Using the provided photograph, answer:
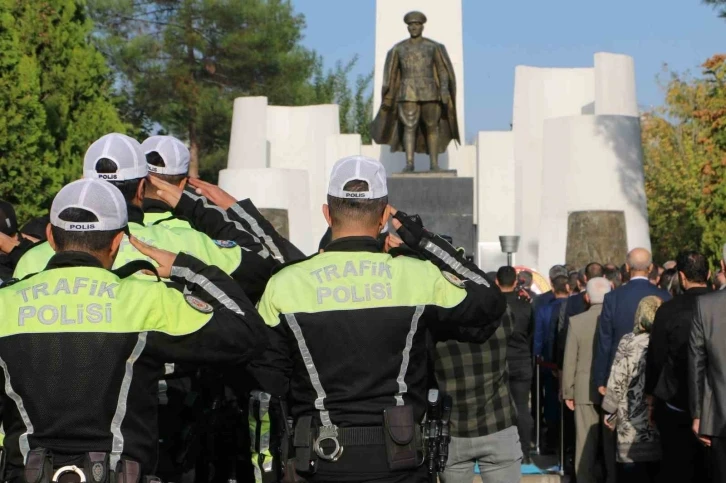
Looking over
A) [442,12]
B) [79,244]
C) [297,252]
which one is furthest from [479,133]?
[79,244]

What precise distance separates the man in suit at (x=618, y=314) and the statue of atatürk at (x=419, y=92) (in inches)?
430

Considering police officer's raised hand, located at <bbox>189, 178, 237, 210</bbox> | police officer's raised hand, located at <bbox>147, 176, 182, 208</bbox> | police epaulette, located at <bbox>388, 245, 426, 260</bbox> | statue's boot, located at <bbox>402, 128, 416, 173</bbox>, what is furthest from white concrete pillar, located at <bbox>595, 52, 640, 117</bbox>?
police epaulette, located at <bbox>388, 245, 426, 260</bbox>

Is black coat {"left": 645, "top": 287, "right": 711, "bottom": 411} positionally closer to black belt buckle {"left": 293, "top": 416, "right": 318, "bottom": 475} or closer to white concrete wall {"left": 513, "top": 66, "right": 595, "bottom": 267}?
black belt buckle {"left": 293, "top": 416, "right": 318, "bottom": 475}

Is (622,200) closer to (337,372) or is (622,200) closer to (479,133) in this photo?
(479,133)

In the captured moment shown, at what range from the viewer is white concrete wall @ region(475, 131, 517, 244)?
23547 mm

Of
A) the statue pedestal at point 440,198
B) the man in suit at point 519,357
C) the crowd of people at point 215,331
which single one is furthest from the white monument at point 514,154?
the crowd of people at point 215,331

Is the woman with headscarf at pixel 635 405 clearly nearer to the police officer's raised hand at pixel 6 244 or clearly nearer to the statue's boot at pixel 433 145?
the police officer's raised hand at pixel 6 244

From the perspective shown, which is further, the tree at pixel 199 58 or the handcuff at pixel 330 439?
the tree at pixel 199 58

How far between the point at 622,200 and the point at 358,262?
17.2m

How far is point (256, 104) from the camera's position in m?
24.6

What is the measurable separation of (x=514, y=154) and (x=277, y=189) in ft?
12.9

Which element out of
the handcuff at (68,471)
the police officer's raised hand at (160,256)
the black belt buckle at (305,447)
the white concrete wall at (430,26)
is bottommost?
the handcuff at (68,471)

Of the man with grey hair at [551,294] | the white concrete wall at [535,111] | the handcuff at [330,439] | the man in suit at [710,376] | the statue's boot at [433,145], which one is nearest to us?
the handcuff at [330,439]

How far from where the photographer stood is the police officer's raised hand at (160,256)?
405 cm
